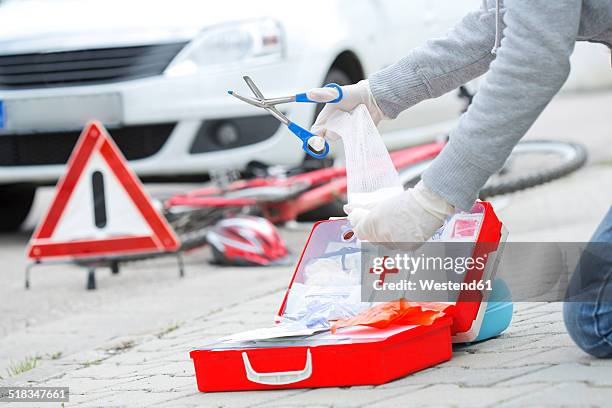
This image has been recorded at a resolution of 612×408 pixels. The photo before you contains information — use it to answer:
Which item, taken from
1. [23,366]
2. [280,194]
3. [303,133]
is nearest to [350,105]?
[303,133]

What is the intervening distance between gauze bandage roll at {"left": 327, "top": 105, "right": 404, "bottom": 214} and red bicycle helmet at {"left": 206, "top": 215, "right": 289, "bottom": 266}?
259 centimetres

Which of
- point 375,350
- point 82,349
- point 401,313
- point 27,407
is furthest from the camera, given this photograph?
point 82,349

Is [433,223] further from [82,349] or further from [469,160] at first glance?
[82,349]

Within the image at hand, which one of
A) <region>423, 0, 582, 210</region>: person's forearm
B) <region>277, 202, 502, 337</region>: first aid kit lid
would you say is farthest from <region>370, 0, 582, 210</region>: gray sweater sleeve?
<region>277, 202, 502, 337</region>: first aid kit lid

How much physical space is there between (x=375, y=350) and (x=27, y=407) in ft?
3.38

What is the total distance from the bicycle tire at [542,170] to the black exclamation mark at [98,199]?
1.72m

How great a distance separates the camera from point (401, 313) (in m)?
3.12

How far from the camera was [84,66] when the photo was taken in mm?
6809

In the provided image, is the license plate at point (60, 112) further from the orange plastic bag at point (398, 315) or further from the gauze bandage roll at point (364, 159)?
the orange plastic bag at point (398, 315)

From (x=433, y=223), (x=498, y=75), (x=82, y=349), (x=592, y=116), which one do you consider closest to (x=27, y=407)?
(x=82, y=349)

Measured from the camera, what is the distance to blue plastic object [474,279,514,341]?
10.9ft

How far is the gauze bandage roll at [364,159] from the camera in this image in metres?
3.07

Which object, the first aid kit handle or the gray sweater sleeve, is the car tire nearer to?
the first aid kit handle

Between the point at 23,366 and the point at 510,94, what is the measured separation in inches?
80.2
